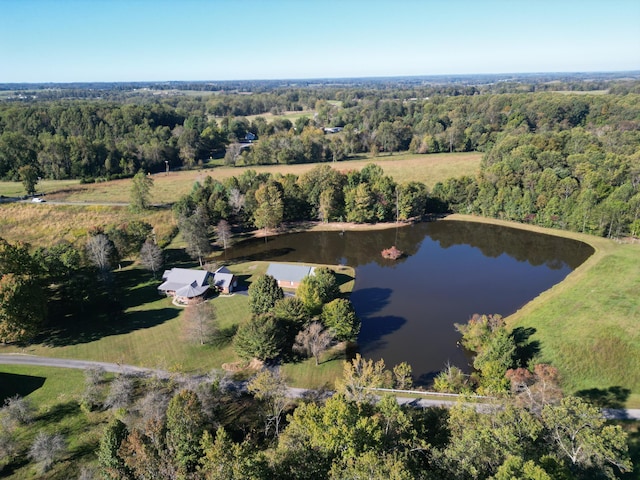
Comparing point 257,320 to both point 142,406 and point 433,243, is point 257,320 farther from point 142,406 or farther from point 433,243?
point 433,243

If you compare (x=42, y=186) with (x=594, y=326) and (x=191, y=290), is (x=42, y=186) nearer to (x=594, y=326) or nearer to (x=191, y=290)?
(x=191, y=290)

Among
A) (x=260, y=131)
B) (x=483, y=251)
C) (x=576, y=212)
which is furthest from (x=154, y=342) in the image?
(x=260, y=131)

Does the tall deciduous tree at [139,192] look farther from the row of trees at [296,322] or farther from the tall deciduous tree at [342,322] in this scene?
the tall deciduous tree at [342,322]

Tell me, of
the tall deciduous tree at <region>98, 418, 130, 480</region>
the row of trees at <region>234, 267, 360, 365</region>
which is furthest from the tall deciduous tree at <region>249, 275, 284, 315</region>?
the tall deciduous tree at <region>98, 418, 130, 480</region>

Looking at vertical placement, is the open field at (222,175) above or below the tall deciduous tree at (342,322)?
below

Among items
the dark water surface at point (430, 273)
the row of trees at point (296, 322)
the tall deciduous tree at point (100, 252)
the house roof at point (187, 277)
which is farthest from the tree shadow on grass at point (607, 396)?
the tall deciduous tree at point (100, 252)

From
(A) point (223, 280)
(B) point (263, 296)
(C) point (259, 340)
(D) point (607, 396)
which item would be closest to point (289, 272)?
(A) point (223, 280)

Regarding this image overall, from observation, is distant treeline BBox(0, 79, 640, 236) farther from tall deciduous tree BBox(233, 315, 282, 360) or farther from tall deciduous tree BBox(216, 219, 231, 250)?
tall deciduous tree BBox(233, 315, 282, 360)
